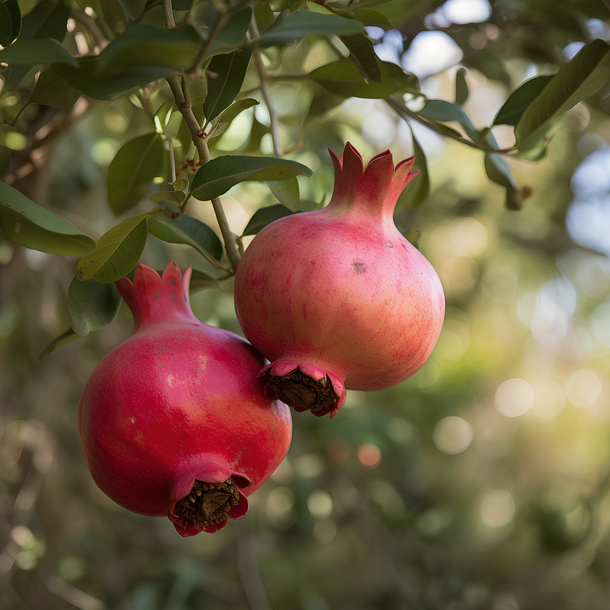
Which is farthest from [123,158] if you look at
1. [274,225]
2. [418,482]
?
[418,482]

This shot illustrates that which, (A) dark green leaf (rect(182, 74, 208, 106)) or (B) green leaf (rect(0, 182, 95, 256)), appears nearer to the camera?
(B) green leaf (rect(0, 182, 95, 256))

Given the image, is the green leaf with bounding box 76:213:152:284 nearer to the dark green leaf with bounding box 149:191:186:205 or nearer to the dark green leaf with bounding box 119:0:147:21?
the dark green leaf with bounding box 149:191:186:205

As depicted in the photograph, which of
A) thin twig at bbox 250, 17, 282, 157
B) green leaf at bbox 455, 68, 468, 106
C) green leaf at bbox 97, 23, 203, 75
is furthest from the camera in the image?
green leaf at bbox 455, 68, 468, 106

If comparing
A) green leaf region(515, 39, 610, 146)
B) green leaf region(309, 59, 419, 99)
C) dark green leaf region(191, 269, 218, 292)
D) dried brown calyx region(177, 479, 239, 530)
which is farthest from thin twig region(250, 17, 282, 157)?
dried brown calyx region(177, 479, 239, 530)

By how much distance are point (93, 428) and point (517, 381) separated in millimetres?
3221

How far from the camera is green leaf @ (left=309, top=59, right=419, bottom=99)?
0.71m

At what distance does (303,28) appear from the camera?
0.48 meters

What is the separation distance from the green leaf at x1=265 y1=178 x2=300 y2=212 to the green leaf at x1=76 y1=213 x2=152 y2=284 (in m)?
0.13

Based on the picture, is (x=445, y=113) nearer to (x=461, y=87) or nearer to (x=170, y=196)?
(x=461, y=87)

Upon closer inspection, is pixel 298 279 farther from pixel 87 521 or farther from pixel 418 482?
pixel 418 482

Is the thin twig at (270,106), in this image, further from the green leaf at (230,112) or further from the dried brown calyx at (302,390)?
the dried brown calyx at (302,390)

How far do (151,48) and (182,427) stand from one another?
0.29 metres

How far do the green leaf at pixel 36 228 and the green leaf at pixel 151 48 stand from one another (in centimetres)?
12

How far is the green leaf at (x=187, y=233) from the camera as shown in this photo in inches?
25.6
